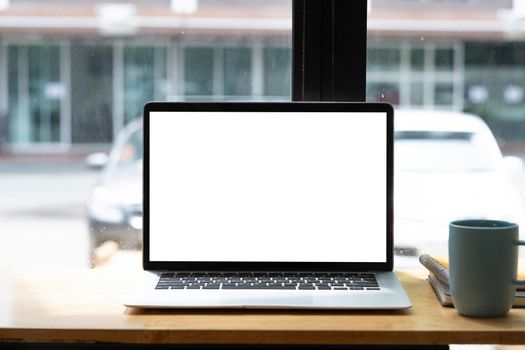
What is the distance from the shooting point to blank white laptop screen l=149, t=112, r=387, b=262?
1365 mm

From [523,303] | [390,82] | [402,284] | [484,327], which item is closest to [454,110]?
[390,82]

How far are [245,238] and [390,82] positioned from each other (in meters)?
0.54

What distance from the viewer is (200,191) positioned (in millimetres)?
1376

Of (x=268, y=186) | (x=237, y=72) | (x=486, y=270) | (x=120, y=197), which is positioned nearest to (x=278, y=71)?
(x=237, y=72)

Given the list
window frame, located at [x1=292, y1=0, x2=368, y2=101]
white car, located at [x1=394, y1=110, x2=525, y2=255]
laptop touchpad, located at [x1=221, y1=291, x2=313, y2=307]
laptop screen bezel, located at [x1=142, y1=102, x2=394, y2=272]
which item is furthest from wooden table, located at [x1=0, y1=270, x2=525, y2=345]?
window frame, located at [x1=292, y1=0, x2=368, y2=101]

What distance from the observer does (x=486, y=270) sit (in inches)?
44.1

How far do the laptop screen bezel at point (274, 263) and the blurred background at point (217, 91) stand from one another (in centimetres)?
28

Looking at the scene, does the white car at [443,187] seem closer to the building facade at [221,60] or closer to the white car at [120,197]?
the building facade at [221,60]

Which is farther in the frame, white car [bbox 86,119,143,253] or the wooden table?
white car [bbox 86,119,143,253]

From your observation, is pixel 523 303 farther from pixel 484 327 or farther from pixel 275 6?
pixel 275 6

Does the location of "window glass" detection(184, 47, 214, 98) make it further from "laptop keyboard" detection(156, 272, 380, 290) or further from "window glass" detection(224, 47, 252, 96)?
"laptop keyboard" detection(156, 272, 380, 290)

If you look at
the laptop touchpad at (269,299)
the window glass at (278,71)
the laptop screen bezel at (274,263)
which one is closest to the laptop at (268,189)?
the laptop screen bezel at (274,263)

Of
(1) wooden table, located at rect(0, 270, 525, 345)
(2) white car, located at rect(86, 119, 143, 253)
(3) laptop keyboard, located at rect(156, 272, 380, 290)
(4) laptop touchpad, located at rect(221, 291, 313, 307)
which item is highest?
(2) white car, located at rect(86, 119, 143, 253)

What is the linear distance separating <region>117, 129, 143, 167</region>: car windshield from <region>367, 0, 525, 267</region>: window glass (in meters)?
0.52
